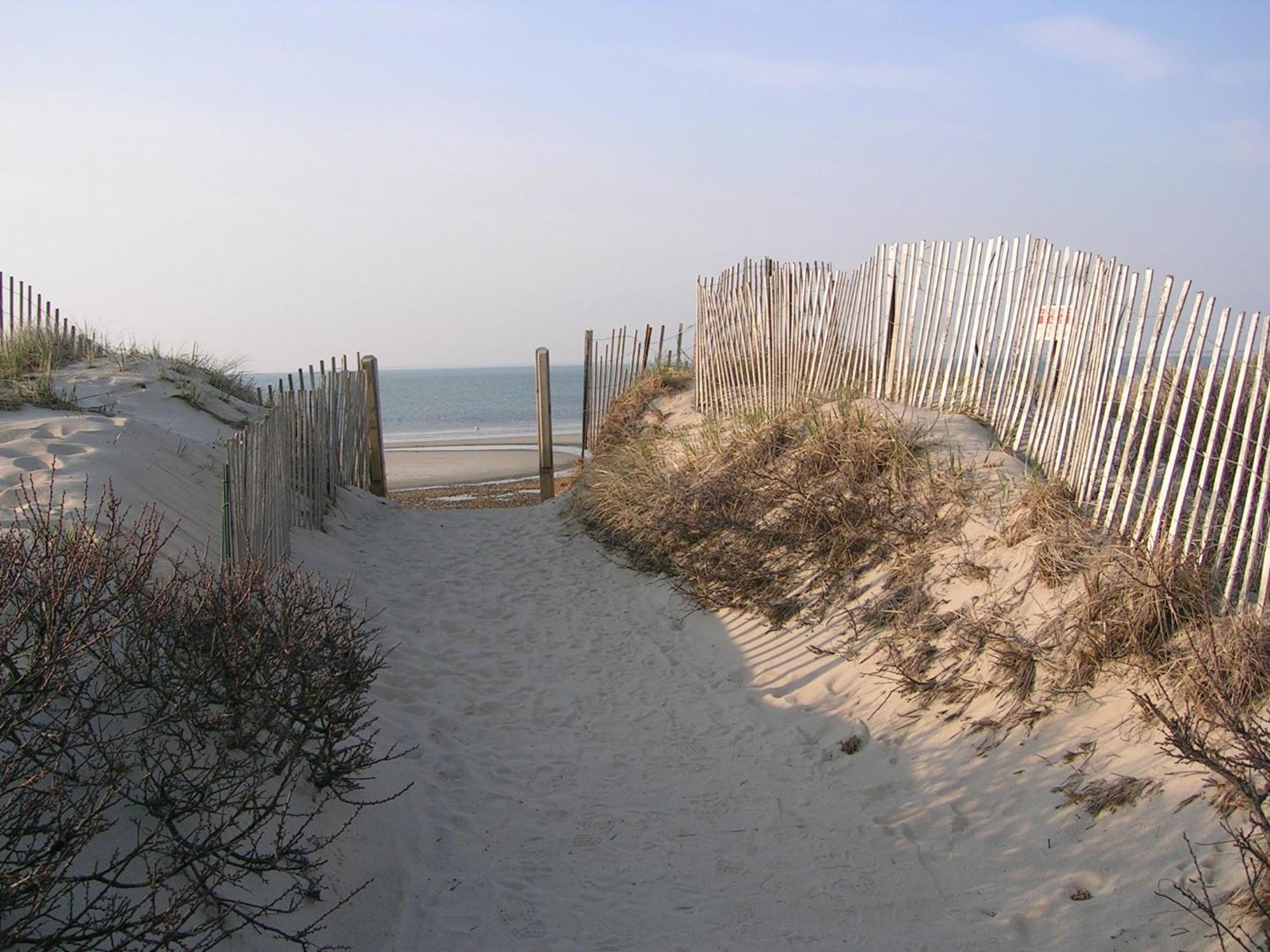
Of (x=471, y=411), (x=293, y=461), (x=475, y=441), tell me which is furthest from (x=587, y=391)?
(x=471, y=411)

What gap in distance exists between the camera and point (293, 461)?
8.16 meters

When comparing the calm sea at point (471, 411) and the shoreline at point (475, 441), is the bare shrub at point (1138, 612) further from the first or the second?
Result: the shoreline at point (475, 441)

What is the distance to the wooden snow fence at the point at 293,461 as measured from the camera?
5.73 meters

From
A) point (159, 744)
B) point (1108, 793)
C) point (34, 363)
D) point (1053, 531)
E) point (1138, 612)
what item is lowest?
point (1108, 793)

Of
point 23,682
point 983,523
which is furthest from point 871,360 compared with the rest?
point 23,682

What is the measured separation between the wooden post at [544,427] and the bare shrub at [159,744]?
841 centimetres

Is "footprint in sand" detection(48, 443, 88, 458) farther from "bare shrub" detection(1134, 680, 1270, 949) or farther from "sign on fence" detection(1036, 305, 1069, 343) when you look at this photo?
"sign on fence" detection(1036, 305, 1069, 343)

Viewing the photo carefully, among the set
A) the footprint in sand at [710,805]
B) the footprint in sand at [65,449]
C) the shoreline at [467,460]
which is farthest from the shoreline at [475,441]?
the footprint in sand at [710,805]

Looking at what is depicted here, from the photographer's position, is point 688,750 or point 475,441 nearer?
point 688,750

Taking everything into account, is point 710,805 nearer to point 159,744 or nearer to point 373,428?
point 159,744

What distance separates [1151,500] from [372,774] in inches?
181

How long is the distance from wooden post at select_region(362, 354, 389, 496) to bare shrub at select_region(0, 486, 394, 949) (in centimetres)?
744

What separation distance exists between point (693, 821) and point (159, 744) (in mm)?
2466

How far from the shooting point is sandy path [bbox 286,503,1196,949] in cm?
371
